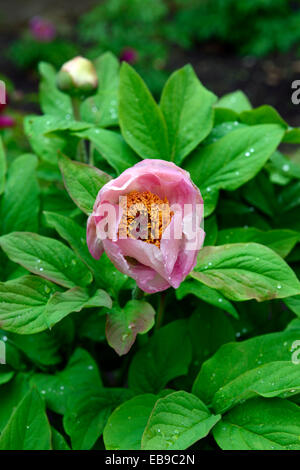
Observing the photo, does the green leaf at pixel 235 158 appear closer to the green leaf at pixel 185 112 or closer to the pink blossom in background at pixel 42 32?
the green leaf at pixel 185 112

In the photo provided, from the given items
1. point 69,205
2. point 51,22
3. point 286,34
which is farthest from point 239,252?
point 51,22

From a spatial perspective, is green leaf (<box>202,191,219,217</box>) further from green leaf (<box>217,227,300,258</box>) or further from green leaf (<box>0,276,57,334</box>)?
green leaf (<box>0,276,57,334</box>)

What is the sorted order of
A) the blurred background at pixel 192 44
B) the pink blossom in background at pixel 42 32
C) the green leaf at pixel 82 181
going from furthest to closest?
the pink blossom in background at pixel 42 32 < the blurred background at pixel 192 44 < the green leaf at pixel 82 181

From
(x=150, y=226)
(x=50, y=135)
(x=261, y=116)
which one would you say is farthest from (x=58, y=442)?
(x=261, y=116)

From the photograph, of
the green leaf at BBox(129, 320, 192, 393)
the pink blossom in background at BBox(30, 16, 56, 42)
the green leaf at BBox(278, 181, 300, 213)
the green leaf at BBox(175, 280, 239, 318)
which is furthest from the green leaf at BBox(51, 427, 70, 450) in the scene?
the pink blossom in background at BBox(30, 16, 56, 42)

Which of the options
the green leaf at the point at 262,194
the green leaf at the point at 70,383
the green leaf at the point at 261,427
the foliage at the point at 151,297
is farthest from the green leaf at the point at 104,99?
the green leaf at the point at 261,427

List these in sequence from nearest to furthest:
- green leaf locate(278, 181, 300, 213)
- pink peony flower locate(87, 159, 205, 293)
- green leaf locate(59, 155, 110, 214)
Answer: pink peony flower locate(87, 159, 205, 293) < green leaf locate(59, 155, 110, 214) < green leaf locate(278, 181, 300, 213)
